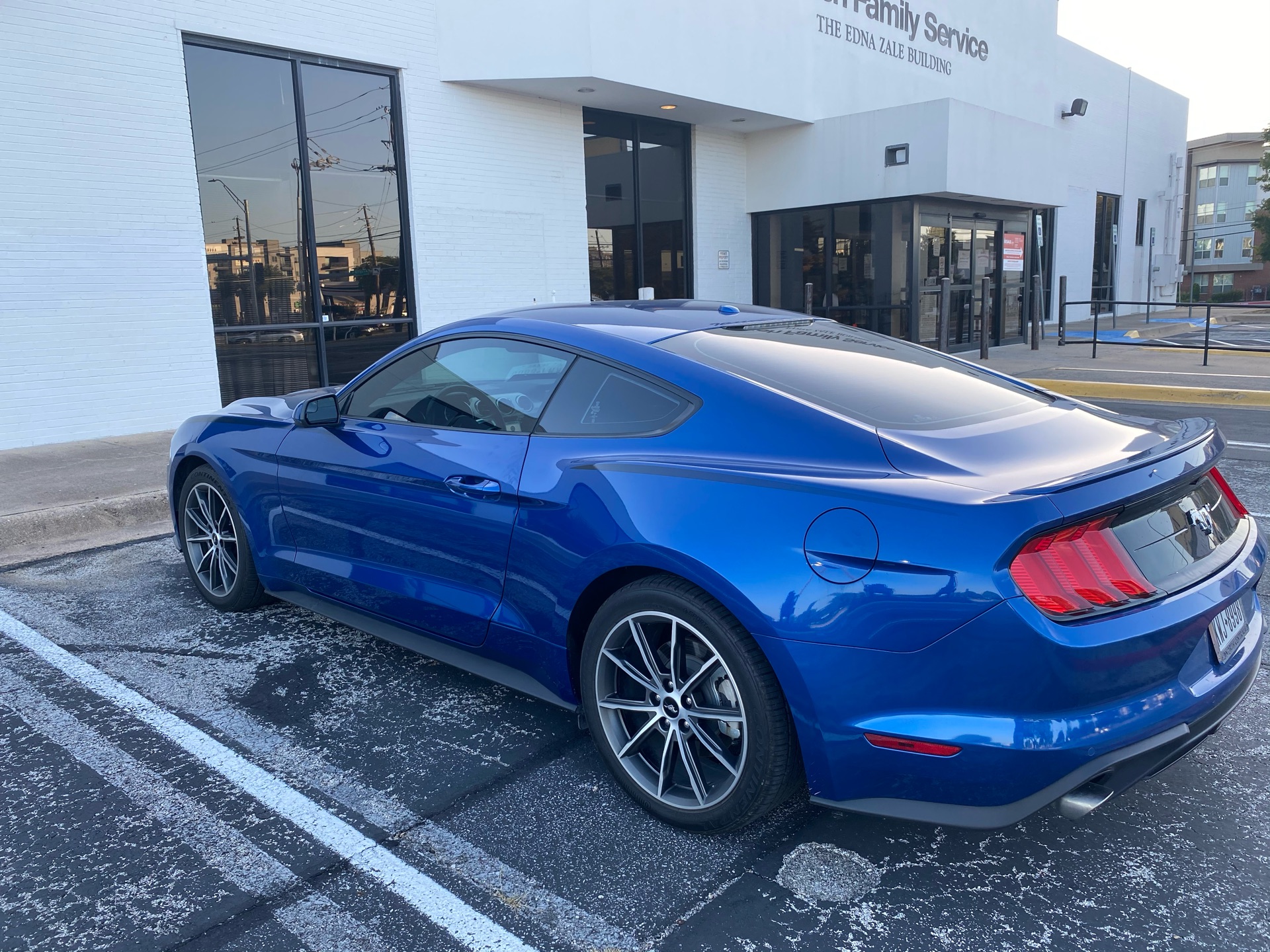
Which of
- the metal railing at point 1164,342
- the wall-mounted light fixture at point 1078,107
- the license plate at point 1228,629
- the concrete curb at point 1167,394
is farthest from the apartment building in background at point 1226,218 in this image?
the license plate at point 1228,629

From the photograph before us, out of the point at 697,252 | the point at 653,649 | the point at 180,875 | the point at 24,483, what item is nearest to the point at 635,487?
the point at 653,649

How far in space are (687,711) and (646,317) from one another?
149 cm

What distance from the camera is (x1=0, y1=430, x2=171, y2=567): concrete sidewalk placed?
252 inches

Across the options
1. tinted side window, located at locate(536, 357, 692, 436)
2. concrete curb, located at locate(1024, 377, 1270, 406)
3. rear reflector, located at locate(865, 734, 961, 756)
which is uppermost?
tinted side window, located at locate(536, 357, 692, 436)

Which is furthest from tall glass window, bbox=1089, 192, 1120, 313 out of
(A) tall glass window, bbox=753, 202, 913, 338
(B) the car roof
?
(B) the car roof

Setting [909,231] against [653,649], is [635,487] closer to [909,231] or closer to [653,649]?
[653,649]

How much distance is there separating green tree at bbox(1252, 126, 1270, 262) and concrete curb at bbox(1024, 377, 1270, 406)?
A: 5263 centimetres

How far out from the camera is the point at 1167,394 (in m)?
10.8

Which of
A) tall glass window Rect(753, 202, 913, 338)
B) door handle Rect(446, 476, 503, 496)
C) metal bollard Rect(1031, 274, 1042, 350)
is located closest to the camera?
door handle Rect(446, 476, 503, 496)

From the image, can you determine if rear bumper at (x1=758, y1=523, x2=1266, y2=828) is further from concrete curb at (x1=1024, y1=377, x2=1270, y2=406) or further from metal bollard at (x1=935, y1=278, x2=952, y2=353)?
metal bollard at (x1=935, y1=278, x2=952, y2=353)

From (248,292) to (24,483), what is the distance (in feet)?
13.2

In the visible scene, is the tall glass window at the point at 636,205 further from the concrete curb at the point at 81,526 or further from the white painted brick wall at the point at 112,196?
the concrete curb at the point at 81,526

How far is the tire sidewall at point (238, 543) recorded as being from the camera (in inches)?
176

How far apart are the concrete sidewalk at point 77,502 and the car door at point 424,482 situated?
337cm
